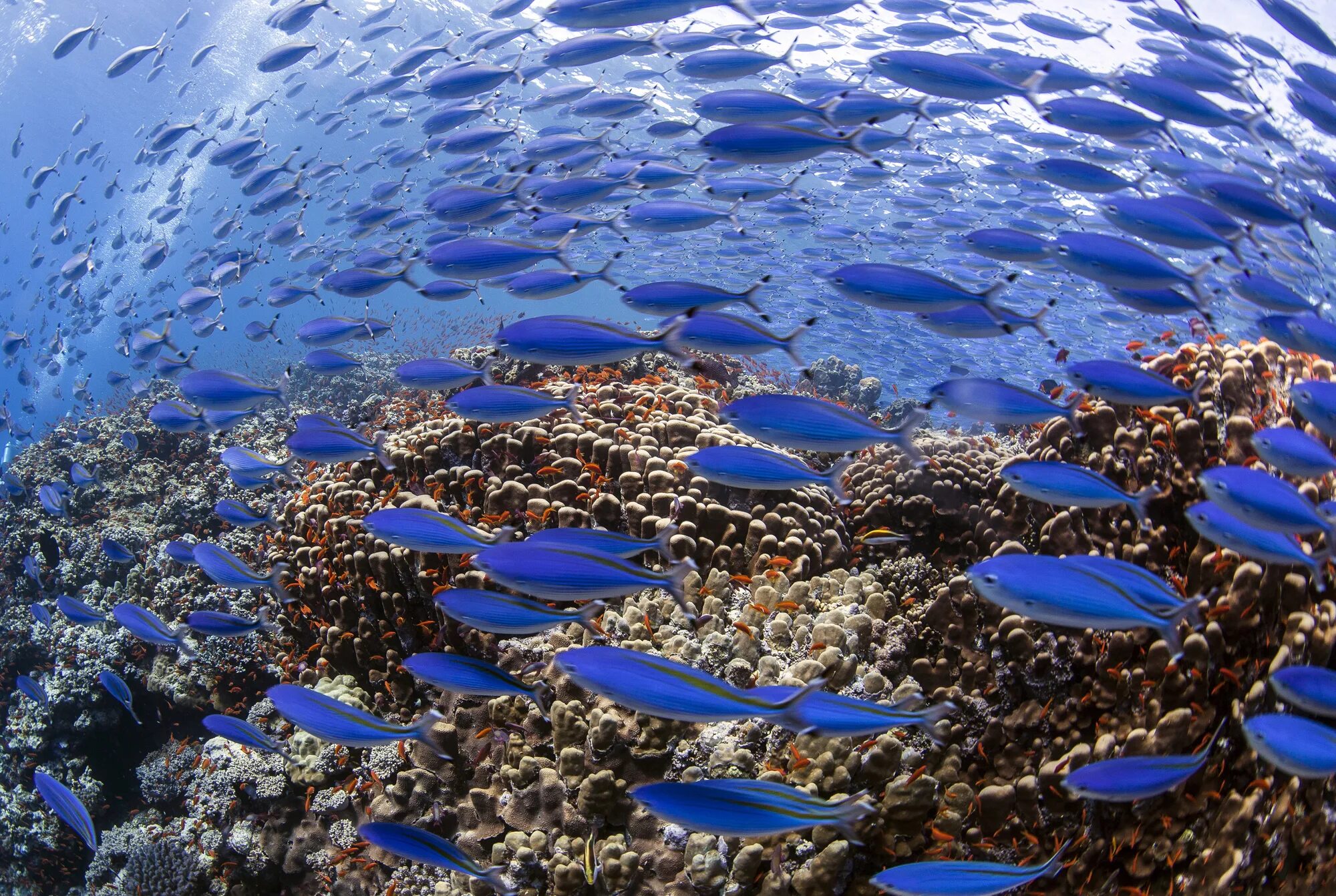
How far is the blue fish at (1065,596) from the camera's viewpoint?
7.30 ft

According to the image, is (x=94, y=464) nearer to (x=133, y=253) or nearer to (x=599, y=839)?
(x=599, y=839)

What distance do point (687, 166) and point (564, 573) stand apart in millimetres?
7195

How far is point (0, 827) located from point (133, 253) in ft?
308

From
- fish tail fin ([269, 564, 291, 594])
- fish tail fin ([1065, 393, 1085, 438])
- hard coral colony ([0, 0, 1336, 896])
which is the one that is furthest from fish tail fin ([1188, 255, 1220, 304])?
fish tail fin ([269, 564, 291, 594])

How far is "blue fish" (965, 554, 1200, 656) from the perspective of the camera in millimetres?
2227

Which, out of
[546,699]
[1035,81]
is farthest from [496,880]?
[1035,81]

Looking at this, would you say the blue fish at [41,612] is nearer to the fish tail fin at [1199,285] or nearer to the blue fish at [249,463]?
the blue fish at [249,463]

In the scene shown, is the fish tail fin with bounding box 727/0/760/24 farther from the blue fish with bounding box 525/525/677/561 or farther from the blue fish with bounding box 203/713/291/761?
the blue fish with bounding box 203/713/291/761

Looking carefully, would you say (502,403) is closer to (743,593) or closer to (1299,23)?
(743,593)

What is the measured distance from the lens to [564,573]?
2.40m

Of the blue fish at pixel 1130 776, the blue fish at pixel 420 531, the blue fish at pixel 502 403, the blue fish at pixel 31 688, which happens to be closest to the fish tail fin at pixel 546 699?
the blue fish at pixel 420 531

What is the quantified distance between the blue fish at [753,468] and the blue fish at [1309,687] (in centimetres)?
180

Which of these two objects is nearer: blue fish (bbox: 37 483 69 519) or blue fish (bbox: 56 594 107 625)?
blue fish (bbox: 56 594 107 625)

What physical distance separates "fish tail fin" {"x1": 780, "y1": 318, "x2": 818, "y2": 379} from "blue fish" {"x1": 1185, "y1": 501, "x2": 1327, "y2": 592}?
5.62 feet
